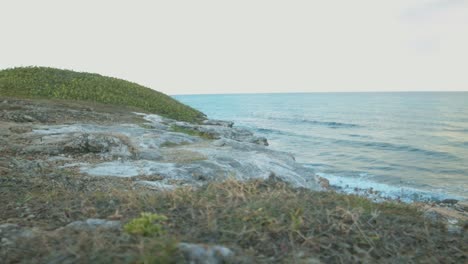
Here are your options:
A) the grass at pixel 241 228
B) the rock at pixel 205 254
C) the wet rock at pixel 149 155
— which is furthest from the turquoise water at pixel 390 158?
the rock at pixel 205 254

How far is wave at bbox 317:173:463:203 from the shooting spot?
743 inches

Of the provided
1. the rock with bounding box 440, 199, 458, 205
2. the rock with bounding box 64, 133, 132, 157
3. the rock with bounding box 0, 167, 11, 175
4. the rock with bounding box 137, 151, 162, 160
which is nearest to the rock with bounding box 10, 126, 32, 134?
the rock with bounding box 64, 133, 132, 157

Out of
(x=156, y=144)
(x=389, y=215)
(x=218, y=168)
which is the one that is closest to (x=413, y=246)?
(x=389, y=215)

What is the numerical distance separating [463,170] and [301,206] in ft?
85.7

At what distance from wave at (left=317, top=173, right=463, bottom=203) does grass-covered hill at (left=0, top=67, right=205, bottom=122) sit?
11.5m

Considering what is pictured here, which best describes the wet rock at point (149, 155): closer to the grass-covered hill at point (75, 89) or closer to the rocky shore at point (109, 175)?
the rocky shore at point (109, 175)

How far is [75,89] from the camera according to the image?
25.1 meters

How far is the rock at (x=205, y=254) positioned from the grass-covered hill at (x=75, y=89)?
2178 cm

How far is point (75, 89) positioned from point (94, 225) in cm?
2349

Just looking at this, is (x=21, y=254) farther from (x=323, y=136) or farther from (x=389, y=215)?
(x=323, y=136)

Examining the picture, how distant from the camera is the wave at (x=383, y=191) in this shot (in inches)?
743

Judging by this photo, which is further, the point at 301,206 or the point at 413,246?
the point at 301,206

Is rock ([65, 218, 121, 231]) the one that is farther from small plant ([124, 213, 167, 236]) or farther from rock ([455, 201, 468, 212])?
rock ([455, 201, 468, 212])

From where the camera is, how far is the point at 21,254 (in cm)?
337
